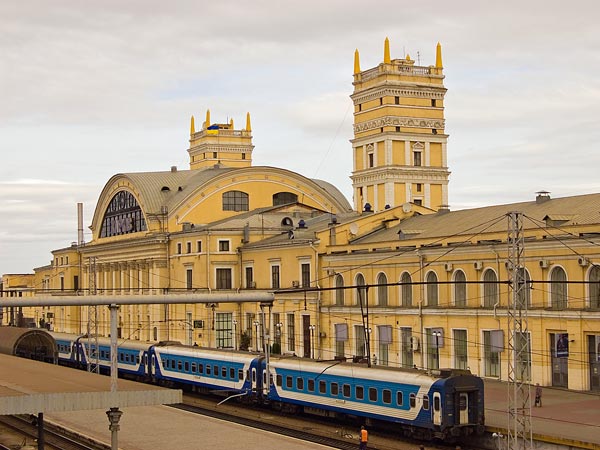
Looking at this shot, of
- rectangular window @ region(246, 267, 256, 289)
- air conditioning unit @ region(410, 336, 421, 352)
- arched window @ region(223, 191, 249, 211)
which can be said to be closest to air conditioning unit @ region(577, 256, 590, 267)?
air conditioning unit @ region(410, 336, 421, 352)

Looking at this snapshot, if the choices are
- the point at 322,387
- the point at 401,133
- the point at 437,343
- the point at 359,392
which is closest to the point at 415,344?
the point at 437,343

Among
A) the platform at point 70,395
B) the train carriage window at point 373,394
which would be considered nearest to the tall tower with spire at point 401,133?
the train carriage window at point 373,394

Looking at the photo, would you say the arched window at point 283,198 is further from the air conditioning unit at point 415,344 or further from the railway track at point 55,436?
the railway track at point 55,436

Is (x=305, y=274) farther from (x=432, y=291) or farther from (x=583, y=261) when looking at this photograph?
(x=583, y=261)

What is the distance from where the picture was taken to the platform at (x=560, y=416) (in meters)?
34.1

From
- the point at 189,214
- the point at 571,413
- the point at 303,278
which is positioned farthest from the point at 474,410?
the point at 189,214

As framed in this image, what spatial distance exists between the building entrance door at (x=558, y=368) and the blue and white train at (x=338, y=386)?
39.2ft

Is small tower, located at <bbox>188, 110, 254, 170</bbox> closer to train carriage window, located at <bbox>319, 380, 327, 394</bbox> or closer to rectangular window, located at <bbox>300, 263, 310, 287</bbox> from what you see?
rectangular window, located at <bbox>300, 263, 310, 287</bbox>

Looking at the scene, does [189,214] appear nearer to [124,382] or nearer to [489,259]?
[489,259]

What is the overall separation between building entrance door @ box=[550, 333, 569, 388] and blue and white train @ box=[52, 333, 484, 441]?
11949 mm

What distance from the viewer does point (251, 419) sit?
45250 mm

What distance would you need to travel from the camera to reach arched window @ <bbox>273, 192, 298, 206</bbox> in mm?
92375

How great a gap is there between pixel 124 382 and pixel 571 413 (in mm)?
17508

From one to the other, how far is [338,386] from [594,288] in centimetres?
1373
